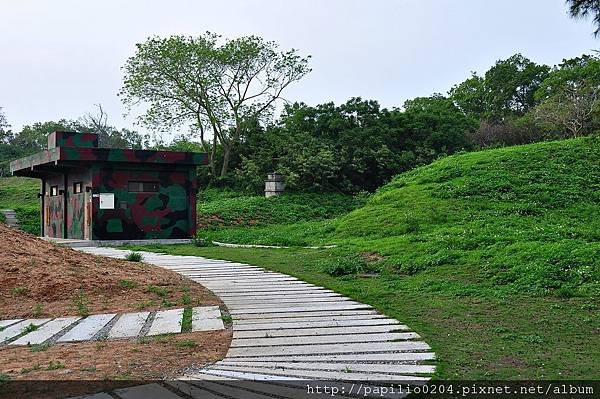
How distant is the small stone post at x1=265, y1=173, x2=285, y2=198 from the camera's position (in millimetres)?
30781

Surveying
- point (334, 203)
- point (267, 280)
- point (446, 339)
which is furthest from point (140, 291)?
point (334, 203)

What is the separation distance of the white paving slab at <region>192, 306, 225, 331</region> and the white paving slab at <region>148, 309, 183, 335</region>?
0.18 meters

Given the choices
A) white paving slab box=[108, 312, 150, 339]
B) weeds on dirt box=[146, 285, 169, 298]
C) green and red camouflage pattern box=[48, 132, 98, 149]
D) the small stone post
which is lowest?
white paving slab box=[108, 312, 150, 339]

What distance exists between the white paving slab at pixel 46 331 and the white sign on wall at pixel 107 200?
13002 mm

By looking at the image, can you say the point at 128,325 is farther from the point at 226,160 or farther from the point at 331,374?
the point at 226,160

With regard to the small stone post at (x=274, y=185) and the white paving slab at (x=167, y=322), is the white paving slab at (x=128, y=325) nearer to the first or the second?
the white paving slab at (x=167, y=322)

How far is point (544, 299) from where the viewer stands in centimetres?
830

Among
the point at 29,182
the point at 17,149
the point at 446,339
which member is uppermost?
the point at 17,149

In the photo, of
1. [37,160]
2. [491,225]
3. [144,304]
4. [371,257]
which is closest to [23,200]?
[37,160]

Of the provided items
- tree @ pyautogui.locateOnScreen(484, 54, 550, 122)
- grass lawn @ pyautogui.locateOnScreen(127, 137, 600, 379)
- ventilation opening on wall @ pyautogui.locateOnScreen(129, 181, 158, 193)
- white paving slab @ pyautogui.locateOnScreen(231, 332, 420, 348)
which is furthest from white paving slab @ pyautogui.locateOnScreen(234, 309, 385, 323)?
tree @ pyautogui.locateOnScreen(484, 54, 550, 122)

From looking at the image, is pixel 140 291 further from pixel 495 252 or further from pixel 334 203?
pixel 334 203

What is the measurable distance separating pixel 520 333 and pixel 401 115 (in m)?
30.8

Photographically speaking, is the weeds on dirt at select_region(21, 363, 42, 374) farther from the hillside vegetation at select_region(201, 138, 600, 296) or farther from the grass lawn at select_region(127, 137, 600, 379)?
the hillside vegetation at select_region(201, 138, 600, 296)

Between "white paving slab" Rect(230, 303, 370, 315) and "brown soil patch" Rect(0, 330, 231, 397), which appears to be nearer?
"brown soil patch" Rect(0, 330, 231, 397)
